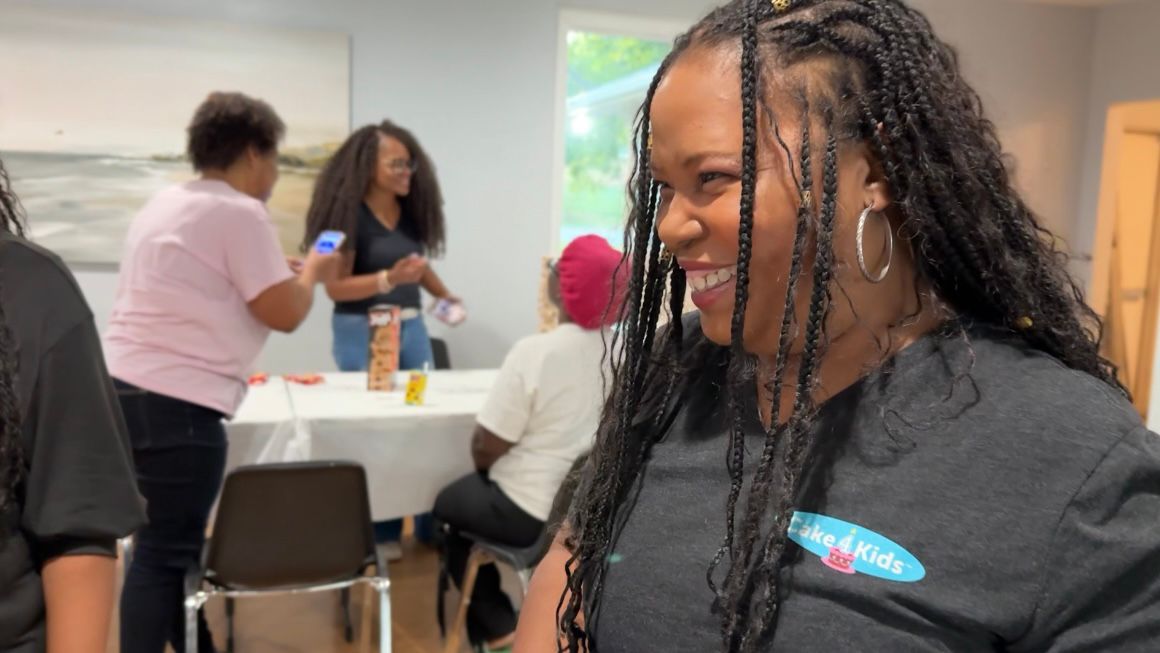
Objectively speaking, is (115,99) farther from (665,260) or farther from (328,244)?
(665,260)

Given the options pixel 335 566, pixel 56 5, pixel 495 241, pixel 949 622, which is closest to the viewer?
pixel 949 622

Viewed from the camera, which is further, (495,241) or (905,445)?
(495,241)

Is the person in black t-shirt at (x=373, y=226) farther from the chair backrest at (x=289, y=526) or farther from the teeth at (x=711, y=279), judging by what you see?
→ the teeth at (x=711, y=279)

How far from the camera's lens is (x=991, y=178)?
0.72m

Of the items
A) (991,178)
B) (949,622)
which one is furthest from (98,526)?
(991,178)

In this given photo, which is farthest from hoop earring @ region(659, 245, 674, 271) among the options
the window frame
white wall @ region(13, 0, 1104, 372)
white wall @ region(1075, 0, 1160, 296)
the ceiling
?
the ceiling

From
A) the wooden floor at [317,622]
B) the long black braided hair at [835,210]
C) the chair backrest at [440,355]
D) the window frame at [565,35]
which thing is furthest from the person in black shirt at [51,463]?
the window frame at [565,35]

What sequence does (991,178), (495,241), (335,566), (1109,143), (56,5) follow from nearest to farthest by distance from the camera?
(991,178) < (335,566) < (56,5) < (495,241) < (1109,143)

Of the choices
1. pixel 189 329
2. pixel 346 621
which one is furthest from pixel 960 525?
pixel 346 621

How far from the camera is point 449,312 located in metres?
2.98

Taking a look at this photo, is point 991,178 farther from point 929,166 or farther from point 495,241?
point 495,241

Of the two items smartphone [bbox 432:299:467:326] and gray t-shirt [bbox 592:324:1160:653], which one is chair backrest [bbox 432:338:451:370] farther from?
gray t-shirt [bbox 592:324:1160:653]

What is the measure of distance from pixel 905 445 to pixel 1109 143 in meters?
5.25

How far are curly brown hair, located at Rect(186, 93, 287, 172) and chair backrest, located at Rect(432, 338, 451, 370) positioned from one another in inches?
70.1
